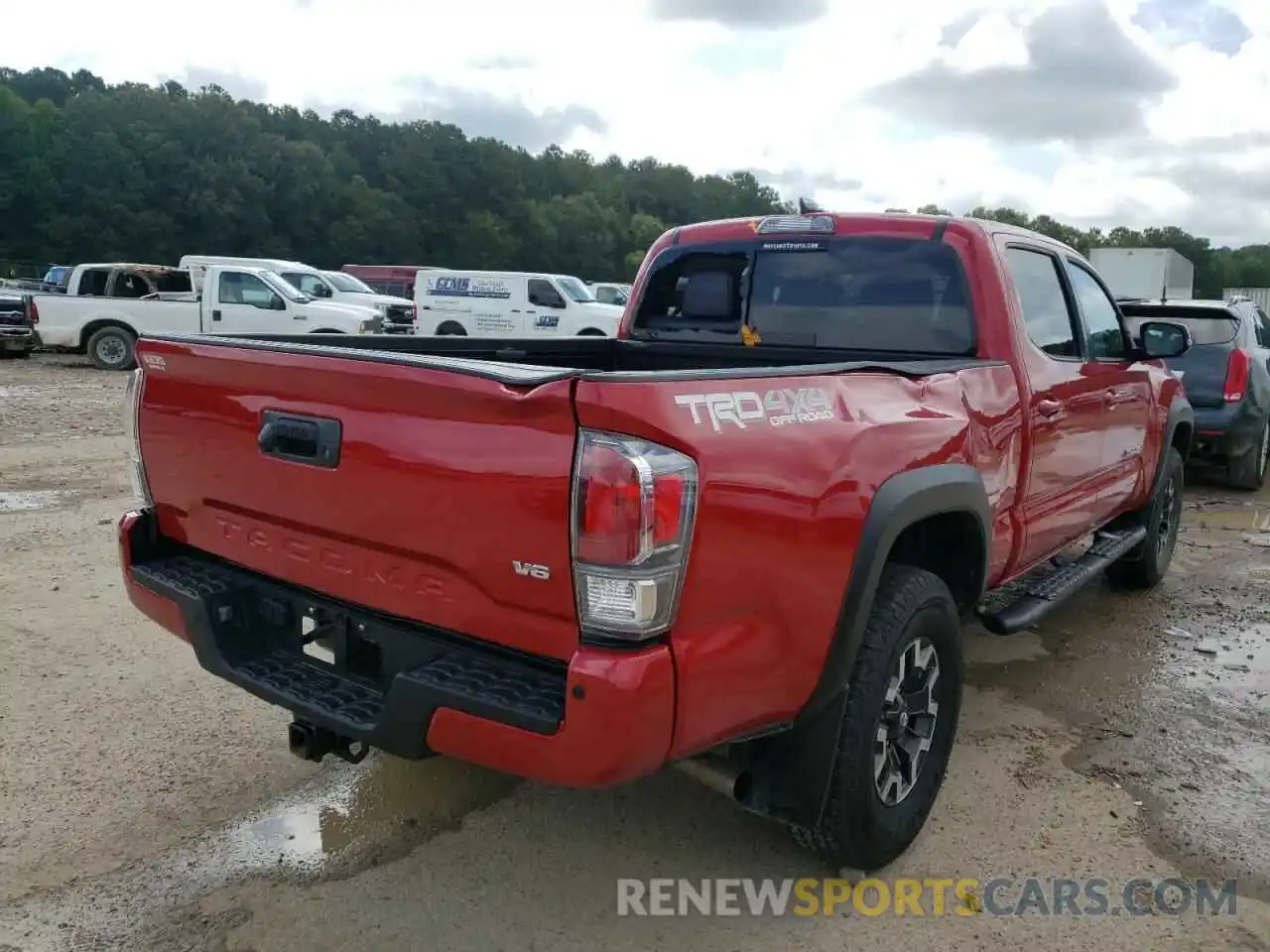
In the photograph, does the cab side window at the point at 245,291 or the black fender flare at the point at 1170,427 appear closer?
the black fender flare at the point at 1170,427

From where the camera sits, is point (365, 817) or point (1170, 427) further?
point (1170, 427)

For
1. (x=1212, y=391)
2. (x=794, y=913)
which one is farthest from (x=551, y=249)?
(x=794, y=913)

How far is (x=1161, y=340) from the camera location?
16.1ft

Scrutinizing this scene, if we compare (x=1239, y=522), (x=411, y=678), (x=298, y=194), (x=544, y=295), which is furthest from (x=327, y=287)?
(x=298, y=194)

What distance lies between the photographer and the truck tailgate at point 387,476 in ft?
7.22

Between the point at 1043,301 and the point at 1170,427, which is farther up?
the point at 1043,301

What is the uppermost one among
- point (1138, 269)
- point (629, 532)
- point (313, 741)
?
point (1138, 269)

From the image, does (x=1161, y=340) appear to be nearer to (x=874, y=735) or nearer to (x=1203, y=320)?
(x=874, y=735)

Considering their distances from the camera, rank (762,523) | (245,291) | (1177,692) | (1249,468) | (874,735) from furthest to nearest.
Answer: (245,291), (1249,468), (1177,692), (874,735), (762,523)

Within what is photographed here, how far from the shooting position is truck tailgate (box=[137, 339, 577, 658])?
2199 millimetres

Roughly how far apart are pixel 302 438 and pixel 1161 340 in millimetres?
4153

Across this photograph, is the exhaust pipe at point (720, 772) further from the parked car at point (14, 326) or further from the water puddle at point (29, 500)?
the parked car at point (14, 326)

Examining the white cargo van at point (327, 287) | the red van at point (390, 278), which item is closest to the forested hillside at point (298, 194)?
the red van at point (390, 278)
